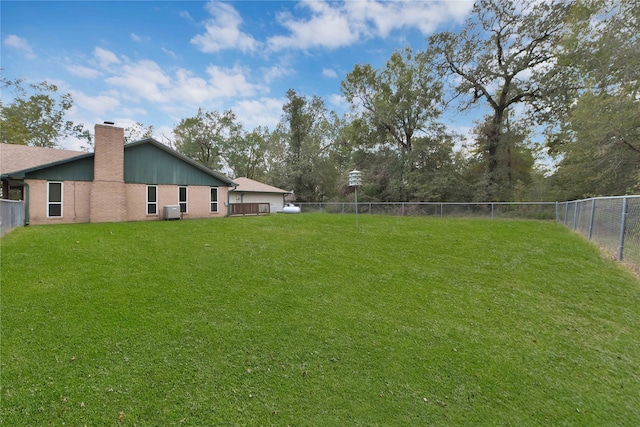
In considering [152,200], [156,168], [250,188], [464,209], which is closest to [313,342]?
[152,200]

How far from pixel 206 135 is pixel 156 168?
18904mm

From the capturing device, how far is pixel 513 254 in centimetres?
643

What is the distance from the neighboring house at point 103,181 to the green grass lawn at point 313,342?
23.2 feet

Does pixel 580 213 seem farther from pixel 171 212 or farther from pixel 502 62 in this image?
pixel 171 212

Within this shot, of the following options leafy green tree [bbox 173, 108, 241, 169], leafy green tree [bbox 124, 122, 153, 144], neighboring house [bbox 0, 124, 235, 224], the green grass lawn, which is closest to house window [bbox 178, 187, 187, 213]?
neighboring house [bbox 0, 124, 235, 224]

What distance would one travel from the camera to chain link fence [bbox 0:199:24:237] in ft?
23.1

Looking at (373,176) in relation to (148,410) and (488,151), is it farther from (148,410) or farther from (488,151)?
(148,410)

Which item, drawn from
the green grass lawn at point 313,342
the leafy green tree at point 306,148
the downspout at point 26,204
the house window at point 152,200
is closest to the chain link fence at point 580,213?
the green grass lawn at point 313,342

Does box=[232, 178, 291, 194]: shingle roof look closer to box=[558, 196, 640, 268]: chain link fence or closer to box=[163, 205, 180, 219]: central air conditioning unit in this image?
box=[163, 205, 180, 219]: central air conditioning unit

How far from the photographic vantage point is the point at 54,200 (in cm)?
1092

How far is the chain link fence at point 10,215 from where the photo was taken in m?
7.03

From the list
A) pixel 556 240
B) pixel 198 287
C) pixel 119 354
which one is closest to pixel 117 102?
pixel 198 287

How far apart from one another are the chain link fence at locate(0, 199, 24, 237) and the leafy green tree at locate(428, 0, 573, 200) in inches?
870

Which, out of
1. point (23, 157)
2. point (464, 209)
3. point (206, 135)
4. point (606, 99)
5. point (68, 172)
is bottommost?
point (464, 209)
